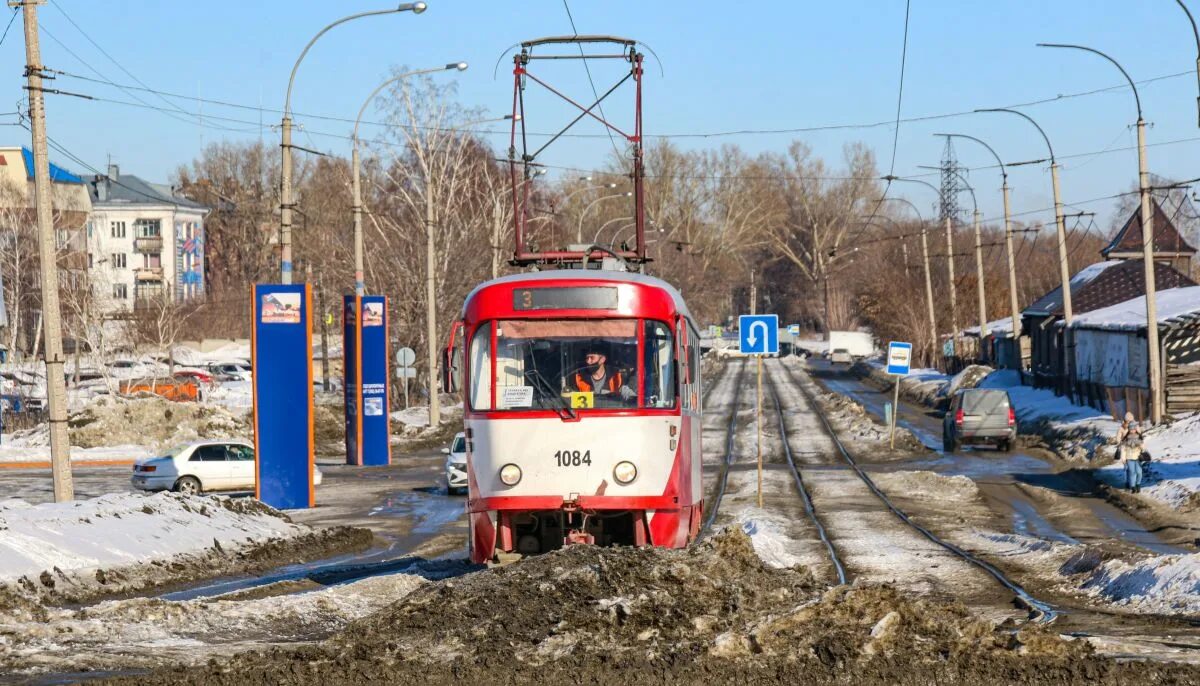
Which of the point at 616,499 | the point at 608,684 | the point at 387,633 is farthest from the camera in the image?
the point at 616,499

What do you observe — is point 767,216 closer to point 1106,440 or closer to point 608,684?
point 1106,440

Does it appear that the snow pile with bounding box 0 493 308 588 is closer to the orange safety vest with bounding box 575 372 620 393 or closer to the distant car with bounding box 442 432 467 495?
the orange safety vest with bounding box 575 372 620 393

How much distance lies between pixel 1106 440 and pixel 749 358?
7649cm

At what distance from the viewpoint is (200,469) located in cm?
3198

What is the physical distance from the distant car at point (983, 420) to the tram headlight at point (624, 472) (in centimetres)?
2851

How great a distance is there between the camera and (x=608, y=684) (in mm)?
9039

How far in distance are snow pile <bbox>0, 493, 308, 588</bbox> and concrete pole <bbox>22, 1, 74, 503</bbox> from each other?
54.6 inches

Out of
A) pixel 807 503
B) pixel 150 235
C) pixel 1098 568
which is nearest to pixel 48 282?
pixel 807 503

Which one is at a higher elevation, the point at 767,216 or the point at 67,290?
the point at 767,216

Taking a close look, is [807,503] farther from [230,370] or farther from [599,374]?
[230,370]

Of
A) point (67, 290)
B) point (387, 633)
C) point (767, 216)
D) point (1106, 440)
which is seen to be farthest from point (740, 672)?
point (767, 216)

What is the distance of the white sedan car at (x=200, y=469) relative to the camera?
31344 mm

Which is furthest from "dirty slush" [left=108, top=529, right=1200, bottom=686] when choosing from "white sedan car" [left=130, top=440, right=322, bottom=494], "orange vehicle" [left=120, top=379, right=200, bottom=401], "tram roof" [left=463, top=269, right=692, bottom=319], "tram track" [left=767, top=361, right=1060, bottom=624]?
"orange vehicle" [left=120, top=379, right=200, bottom=401]

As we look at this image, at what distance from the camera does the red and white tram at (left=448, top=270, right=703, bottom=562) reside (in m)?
13.4
